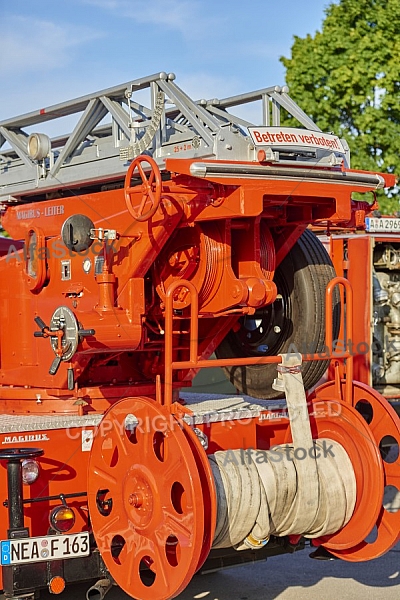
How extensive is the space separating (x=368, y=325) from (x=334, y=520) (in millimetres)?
5922

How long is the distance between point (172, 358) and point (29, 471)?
946 mm

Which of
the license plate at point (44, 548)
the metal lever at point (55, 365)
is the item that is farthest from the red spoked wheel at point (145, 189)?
the license plate at point (44, 548)

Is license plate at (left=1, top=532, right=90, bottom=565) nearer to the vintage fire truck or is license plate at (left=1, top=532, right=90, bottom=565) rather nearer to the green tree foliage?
the vintage fire truck

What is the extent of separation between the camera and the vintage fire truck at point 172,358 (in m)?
4.57

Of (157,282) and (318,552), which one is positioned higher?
(157,282)

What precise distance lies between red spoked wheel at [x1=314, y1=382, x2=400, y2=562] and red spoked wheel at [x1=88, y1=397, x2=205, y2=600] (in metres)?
1.04

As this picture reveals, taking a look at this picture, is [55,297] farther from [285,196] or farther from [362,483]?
[362,483]

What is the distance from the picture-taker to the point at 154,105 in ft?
16.8

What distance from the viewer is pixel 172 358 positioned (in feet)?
16.2

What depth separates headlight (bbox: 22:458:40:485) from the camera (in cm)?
479

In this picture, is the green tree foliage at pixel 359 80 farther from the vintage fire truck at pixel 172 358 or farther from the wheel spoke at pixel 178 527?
the wheel spoke at pixel 178 527

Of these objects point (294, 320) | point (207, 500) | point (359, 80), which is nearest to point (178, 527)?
point (207, 500)

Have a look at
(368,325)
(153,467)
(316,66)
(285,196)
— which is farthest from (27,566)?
(316,66)

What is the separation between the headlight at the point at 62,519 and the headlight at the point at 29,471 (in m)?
0.20
